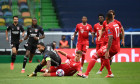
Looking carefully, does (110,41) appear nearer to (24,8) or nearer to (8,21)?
(8,21)

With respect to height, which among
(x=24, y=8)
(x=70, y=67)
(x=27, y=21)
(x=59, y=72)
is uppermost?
(x=24, y=8)

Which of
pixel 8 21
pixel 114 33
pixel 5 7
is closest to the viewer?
pixel 114 33

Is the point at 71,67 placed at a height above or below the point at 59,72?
above

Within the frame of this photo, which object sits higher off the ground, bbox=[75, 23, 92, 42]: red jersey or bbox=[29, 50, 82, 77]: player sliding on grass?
bbox=[75, 23, 92, 42]: red jersey

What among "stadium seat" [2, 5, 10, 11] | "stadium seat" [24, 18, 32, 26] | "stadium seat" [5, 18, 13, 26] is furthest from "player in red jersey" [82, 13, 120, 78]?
"stadium seat" [2, 5, 10, 11]

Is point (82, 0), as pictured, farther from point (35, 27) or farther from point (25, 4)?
point (35, 27)

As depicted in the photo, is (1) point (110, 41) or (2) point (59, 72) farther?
(2) point (59, 72)

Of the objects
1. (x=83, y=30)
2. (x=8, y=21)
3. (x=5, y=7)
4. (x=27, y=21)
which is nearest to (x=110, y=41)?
(x=83, y=30)

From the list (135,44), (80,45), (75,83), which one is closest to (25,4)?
(135,44)

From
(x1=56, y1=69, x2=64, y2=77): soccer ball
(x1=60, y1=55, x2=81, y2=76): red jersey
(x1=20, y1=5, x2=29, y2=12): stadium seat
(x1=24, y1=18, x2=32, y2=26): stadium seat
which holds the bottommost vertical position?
(x1=56, y1=69, x2=64, y2=77): soccer ball

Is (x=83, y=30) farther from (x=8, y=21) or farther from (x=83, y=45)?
(x=8, y=21)

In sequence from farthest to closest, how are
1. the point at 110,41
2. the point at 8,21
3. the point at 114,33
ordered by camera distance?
the point at 8,21 → the point at 114,33 → the point at 110,41

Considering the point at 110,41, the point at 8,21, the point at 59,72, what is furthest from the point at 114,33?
the point at 8,21

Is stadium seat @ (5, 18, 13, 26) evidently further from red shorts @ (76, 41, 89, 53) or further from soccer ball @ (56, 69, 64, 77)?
soccer ball @ (56, 69, 64, 77)
